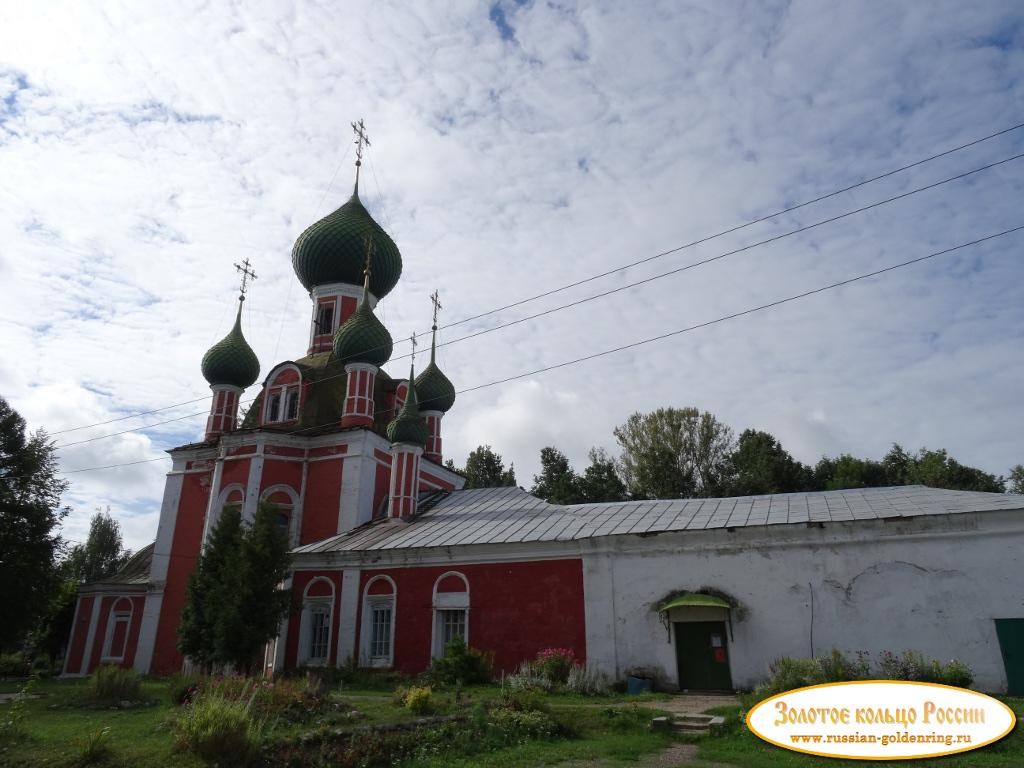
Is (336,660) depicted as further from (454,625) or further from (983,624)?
(983,624)

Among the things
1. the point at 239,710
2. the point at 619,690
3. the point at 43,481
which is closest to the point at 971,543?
the point at 619,690

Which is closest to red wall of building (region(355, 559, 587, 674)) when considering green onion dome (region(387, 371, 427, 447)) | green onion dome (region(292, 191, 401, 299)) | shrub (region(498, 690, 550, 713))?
shrub (region(498, 690, 550, 713))

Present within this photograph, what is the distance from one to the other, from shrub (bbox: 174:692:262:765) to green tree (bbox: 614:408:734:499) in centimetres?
2775

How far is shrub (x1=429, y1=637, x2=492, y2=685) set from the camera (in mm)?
15383

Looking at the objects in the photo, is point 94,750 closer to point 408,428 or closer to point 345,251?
point 408,428

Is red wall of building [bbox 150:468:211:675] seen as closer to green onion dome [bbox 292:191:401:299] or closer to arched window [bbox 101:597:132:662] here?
arched window [bbox 101:597:132:662]

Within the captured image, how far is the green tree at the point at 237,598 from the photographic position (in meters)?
16.2

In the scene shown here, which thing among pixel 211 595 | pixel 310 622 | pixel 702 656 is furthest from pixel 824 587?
pixel 211 595

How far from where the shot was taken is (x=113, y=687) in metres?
13.7

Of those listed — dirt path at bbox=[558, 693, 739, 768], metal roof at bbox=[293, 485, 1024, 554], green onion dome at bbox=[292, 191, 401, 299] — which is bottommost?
dirt path at bbox=[558, 693, 739, 768]

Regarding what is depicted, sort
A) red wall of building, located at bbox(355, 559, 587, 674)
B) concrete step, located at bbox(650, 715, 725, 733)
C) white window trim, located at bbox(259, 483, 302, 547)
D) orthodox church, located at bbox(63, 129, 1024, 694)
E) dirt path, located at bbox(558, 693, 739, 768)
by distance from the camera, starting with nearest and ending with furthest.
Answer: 1. dirt path, located at bbox(558, 693, 739, 768)
2. concrete step, located at bbox(650, 715, 725, 733)
3. orthodox church, located at bbox(63, 129, 1024, 694)
4. red wall of building, located at bbox(355, 559, 587, 674)
5. white window trim, located at bbox(259, 483, 302, 547)

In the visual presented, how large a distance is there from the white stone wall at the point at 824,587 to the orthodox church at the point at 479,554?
0.11ft

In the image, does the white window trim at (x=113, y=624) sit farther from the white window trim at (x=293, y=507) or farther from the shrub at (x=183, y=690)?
the shrub at (x=183, y=690)

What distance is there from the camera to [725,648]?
1448 centimetres
